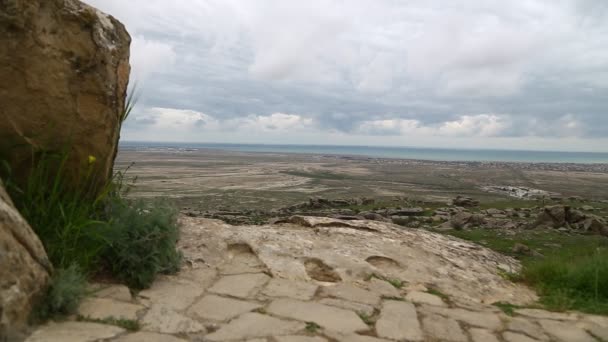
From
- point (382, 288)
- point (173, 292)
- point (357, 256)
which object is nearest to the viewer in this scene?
point (173, 292)

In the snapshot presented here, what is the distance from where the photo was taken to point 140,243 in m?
4.14

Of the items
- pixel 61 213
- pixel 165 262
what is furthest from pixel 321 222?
pixel 61 213

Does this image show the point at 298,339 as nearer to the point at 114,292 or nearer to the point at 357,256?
the point at 114,292

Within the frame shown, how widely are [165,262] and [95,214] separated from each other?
0.73 m

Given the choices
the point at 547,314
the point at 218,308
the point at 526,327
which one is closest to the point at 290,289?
the point at 218,308

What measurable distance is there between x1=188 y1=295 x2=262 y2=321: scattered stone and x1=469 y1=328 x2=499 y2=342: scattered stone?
160cm

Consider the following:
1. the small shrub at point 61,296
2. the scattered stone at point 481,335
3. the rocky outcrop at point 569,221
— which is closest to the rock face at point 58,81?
the small shrub at point 61,296

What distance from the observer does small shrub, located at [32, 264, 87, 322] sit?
3.05 metres

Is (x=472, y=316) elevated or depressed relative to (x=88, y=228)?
depressed

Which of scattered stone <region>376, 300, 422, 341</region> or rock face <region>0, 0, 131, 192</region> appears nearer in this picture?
scattered stone <region>376, 300, 422, 341</region>

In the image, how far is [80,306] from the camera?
3.32 metres

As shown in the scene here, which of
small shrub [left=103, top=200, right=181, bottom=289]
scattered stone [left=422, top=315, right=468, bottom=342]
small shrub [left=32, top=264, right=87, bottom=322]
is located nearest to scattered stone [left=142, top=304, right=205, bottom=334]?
small shrub [left=32, top=264, right=87, bottom=322]

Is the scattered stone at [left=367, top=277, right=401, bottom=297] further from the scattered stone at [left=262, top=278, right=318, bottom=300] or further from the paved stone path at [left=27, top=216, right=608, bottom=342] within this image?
the scattered stone at [left=262, top=278, right=318, bottom=300]

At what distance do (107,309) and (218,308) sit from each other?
77 centimetres
